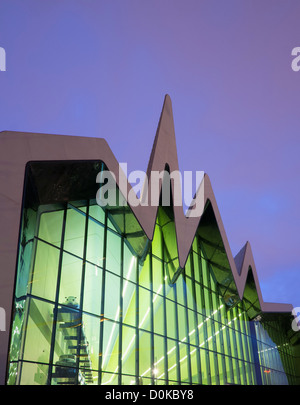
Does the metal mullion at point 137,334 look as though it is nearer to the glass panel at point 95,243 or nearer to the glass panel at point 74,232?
the glass panel at point 95,243

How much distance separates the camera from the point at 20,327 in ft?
36.3

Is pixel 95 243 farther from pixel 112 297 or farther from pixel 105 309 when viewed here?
pixel 105 309

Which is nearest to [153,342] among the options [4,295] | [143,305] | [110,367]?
[143,305]

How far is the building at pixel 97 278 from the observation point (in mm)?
11422

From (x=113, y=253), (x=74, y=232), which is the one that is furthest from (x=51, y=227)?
(x=113, y=253)

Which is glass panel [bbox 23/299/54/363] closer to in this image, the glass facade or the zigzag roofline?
the glass facade

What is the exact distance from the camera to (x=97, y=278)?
49.9 feet

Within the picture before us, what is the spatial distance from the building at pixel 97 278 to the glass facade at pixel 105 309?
4 centimetres

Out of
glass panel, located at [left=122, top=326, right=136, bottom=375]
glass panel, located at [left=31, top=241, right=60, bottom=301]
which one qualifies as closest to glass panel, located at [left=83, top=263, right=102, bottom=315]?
glass panel, located at [left=31, top=241, right=60, bottom=301]

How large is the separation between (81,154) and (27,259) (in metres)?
4.14

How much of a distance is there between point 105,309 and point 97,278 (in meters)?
1.28

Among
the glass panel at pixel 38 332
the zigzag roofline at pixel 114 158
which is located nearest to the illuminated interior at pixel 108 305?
the glass panel at pixel 38 332

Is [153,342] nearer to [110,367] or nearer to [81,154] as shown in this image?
[110,367]
